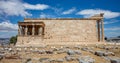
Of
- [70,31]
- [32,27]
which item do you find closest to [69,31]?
[70,31]

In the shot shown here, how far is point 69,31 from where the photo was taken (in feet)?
151

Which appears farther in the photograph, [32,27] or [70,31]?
[70,31]

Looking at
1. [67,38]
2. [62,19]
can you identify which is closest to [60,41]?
[67,38]

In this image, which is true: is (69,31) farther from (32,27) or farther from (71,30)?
(32,27)

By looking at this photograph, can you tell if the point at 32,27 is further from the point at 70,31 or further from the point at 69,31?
the point at 70,31

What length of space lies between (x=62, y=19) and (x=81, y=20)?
6.07 m

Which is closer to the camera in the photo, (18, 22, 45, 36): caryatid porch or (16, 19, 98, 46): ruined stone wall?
(18, 22, 45, 36): caryatid porch

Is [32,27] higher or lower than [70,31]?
higher

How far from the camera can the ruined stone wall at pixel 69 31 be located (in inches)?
1805

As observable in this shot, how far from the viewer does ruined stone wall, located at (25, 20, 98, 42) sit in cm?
4584

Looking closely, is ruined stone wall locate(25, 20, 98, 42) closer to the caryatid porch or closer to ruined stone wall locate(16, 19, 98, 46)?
ruined stone wall locate(16, 19, 98, 46)

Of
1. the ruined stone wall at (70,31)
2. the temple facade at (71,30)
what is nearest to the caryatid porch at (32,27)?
the temple facade at (71,30)

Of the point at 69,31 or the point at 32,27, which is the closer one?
the point at 32,27

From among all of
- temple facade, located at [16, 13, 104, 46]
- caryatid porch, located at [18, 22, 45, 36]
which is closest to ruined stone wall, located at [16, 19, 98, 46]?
temple facade, located at [16, 13, 104, 46]
